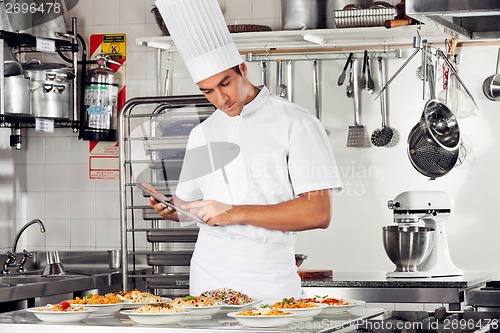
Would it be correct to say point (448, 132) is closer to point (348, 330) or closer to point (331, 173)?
point (331, 173)

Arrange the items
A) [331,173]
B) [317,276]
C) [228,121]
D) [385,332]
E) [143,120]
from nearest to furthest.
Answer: [385,332]
[331,173]
[228,121]
[317,276]
[143,120]

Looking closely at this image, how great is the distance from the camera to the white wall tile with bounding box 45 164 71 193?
18.8 ft

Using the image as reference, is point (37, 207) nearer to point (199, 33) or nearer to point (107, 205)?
point (107, 205)

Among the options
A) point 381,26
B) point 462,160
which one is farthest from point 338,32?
point 462,160

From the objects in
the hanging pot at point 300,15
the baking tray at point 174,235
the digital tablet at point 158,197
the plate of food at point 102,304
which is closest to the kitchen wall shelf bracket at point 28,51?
the baking tray at point 174,235

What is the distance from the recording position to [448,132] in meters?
4.73

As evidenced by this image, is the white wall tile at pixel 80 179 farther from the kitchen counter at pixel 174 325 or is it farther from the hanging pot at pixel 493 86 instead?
the kitchen counter at pixel 174 325

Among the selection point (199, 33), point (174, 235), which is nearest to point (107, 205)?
point (174, 235)

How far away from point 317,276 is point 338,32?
4.35ft

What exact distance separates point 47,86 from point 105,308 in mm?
2716

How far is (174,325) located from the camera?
2.48 meters

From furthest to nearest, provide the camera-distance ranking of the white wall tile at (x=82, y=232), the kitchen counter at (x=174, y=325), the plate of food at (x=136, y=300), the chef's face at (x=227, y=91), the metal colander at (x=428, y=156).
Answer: the white wall tile at (x=82, y=232) < the metal colander at (x=428, y=156) < the chef's face at (x=227, y=91) < the plate of food at (x=136, y=300) < the kitchen counter at (x=174, y=325)

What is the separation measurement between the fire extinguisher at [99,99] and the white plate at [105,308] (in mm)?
2767

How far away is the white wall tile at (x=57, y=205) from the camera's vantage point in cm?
572
